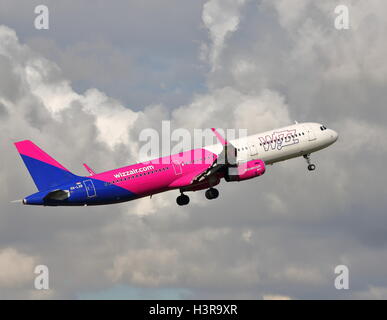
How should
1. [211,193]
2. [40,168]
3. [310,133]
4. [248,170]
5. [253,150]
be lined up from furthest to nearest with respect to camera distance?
[310,133] < [211,193] < [253,150] < [248,170] < [40,168]

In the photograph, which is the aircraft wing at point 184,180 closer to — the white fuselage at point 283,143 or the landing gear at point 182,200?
the white fuselage at point 283,143

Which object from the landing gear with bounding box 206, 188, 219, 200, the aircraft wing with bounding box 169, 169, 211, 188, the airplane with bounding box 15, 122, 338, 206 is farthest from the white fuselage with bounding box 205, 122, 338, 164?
the landing gear with bounding box 206, 188, 219, 200

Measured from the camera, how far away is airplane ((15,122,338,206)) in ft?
266

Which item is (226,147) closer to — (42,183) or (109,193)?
(109,193)

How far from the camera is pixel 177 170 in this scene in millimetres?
85812

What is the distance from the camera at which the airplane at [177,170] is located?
81062 millimetres

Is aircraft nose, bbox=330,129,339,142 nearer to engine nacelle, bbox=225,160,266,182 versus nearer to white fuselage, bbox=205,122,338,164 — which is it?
white fuselage, bbox=205,122,338,164

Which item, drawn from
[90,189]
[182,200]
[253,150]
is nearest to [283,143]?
[253,150]

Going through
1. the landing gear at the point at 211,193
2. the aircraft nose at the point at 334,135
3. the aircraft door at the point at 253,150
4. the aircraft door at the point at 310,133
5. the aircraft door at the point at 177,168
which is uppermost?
the aircraft nose at the point at 334,135

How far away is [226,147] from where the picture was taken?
270 feet

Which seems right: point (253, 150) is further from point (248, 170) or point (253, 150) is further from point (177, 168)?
point (177, 168)

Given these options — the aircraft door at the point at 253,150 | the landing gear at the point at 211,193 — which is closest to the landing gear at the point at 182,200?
the landing gear at the point at 211,193

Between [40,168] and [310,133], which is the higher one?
[310,133]
